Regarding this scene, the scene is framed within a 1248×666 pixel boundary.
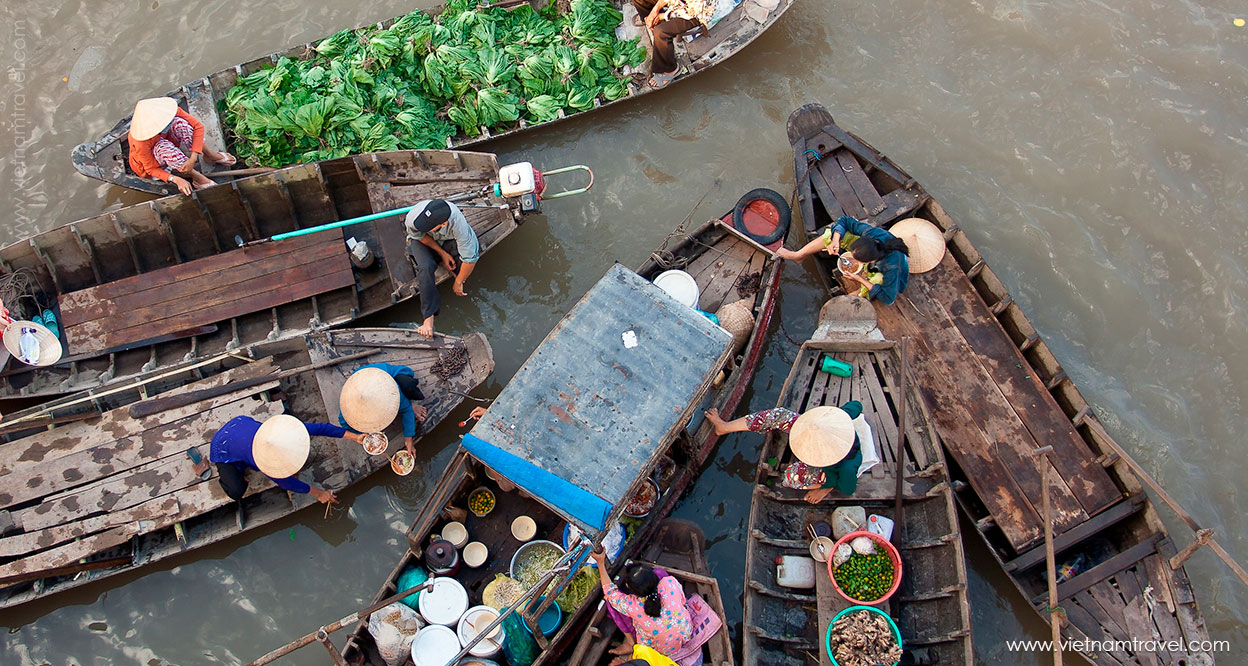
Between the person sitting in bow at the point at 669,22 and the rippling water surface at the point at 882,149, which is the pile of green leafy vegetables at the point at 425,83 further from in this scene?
the rippling water surface at the point at 882,149

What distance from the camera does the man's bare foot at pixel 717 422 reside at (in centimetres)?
749

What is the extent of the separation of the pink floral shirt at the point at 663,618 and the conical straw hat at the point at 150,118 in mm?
6958

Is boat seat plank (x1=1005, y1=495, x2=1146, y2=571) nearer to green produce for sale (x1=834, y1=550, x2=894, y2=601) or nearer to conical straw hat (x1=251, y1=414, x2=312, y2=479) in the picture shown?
green produce for sale (x1=834, y1=550, x2=894, y2=601)

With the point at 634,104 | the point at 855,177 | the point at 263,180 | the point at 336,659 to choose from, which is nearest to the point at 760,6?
the point at 634,104

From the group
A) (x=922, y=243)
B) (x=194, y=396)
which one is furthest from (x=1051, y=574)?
(x=194, y=396)

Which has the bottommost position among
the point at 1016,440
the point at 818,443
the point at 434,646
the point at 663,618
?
the point at 434,646

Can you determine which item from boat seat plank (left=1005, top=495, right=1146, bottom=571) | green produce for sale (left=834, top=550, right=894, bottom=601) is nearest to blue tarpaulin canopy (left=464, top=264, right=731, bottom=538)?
green produce for sale (left=834, top=550, right=894, bottom=601)

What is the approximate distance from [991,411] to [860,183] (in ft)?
9.82


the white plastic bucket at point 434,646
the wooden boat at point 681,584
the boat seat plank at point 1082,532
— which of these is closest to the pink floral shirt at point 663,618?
the wooden boat at point 681,584

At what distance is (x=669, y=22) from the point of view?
911cm

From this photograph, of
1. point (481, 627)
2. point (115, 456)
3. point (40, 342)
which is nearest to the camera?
point (481, 627)

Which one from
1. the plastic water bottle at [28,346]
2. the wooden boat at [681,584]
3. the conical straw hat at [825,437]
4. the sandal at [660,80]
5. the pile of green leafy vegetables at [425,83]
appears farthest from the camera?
the sandal at [660,80]

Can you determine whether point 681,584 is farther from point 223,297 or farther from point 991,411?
point 223,297

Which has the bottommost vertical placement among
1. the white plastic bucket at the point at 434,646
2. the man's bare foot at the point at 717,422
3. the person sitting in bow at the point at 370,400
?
the white plastic bucket at the point at 434,646
